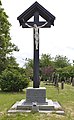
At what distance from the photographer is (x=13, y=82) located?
20094mm

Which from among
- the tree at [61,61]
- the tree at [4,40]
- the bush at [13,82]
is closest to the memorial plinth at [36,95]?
the bush at [13,82]

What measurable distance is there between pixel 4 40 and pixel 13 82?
9443 mm

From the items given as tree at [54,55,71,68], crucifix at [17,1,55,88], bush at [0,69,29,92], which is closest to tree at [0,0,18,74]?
bush at [0,69,29,92]

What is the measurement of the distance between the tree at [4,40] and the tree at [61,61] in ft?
112

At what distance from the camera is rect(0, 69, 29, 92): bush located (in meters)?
20.1

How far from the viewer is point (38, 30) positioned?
12312mm

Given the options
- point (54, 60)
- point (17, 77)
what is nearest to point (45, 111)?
point (17, 77)

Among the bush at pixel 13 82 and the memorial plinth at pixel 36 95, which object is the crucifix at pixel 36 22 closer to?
the memorial plinth at pixel 36 95

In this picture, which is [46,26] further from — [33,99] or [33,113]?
[33,113]

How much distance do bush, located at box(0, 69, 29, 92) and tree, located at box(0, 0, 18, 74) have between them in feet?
28.7

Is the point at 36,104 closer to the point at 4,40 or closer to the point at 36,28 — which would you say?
the point at 36,28

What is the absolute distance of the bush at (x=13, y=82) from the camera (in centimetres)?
2013

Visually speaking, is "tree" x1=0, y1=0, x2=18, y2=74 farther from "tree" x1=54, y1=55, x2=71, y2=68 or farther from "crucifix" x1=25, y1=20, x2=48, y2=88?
"tree" x1=54, y1=55, x2=71, y2=68

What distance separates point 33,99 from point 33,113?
154cm
